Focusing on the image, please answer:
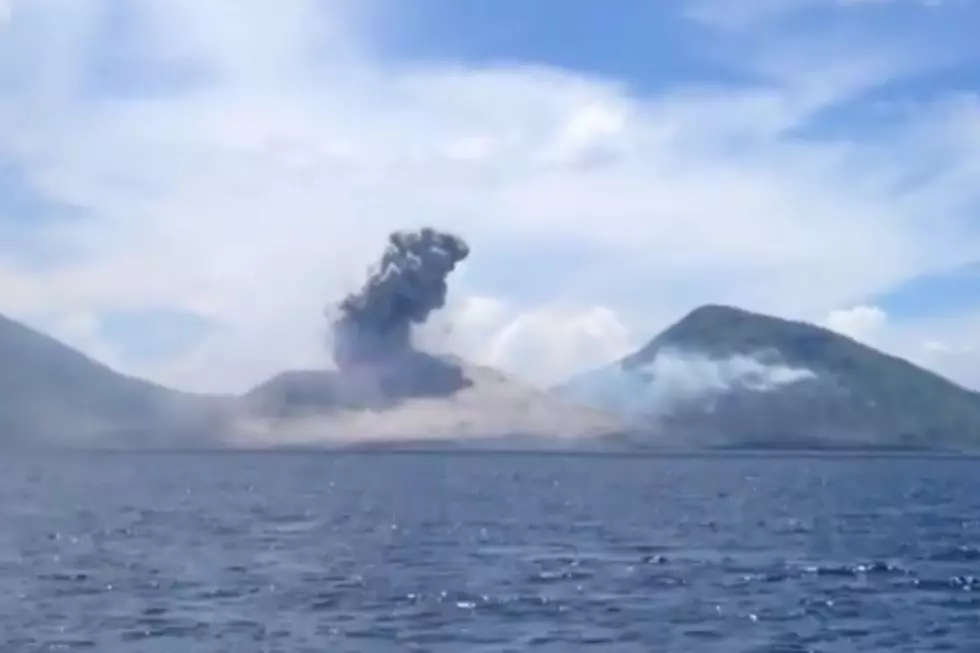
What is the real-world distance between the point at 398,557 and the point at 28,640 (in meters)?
37.3

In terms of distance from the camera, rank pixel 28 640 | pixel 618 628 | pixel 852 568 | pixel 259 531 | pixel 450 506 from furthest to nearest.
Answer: pixel 450 506 < pixel 259 531 < pixel 852 568 < pixel 618 628 < pixel 28 640

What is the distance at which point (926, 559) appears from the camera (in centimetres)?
8781

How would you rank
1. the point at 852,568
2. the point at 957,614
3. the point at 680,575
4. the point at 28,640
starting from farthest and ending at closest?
1. the point at 852,568
2. the point at 680,575
3. the point at 957,614
4. the point at 28,640

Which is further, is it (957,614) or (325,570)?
(325,570)

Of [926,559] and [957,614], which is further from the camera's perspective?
[926,559]

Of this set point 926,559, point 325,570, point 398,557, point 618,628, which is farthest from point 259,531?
point 618,628

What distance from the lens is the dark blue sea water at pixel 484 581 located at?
5334cm

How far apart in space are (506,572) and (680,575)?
926 cm

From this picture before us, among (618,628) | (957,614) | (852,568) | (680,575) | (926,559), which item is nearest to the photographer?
(618,628)

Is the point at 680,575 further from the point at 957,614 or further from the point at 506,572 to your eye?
the point at 957,614

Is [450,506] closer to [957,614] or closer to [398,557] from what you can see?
[398,557]

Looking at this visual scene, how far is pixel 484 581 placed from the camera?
71.6 m

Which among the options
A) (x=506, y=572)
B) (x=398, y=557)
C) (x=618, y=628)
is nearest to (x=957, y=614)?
(x=618, y=628)

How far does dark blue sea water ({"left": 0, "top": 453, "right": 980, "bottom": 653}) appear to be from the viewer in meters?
53.3
